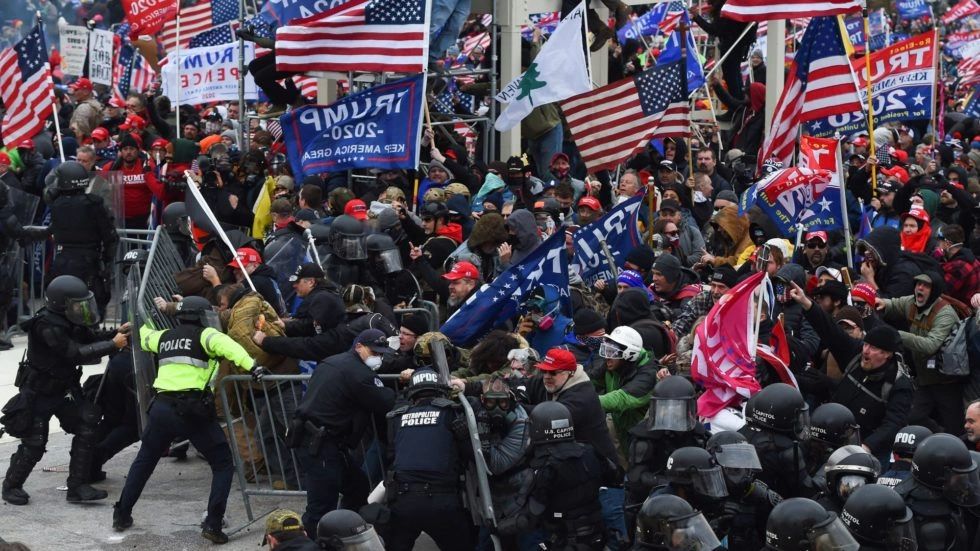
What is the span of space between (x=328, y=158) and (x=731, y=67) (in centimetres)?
724

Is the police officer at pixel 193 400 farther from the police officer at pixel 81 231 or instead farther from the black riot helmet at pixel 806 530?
the black riot helmet at pixel 806 530

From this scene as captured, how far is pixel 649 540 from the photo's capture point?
24.5 feet

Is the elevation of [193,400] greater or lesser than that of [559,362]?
lesser

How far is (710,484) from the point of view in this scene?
8.28m

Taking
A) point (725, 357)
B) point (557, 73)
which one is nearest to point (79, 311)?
point (725, 357)

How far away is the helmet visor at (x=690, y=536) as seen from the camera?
7262 millimetres

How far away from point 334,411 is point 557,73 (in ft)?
20.5

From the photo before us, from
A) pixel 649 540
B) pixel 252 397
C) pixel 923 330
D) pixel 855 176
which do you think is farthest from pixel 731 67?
pixel 649 540

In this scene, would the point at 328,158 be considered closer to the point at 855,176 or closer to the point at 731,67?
the point at 855,176

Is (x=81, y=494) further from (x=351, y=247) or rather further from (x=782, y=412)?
(x=782, y=412)

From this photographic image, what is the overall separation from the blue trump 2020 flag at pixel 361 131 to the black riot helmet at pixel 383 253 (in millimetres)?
2127

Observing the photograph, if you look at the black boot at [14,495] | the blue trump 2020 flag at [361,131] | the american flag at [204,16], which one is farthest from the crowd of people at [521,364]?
the american flag at [204,16]

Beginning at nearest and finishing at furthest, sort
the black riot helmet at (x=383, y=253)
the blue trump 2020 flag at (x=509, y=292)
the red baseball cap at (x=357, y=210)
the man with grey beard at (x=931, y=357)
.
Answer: the man with grey beard at (x=931, y=357), the blue trump 2020 flag at (x=509, y=292), the black riot helmet at (x=383, y=253), the red baseball cap at (x=357, y=210)

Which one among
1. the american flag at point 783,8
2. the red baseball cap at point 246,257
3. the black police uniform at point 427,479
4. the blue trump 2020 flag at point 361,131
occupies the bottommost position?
the black police uniform at point 427,479
